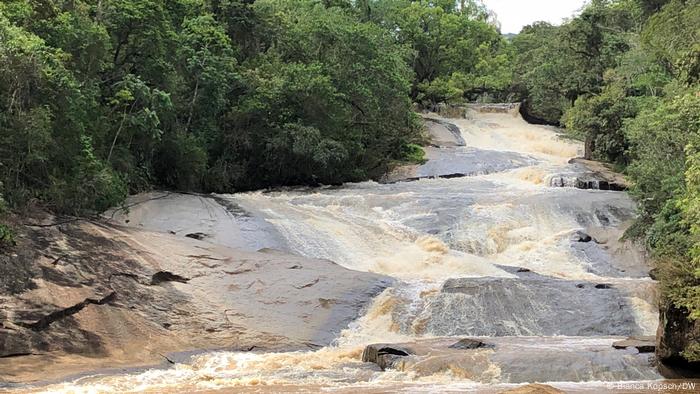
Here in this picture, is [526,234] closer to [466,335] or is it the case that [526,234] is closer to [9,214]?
[466,335]

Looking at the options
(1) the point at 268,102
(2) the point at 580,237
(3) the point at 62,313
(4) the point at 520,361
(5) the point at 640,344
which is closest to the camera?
(4) the point at 520,361

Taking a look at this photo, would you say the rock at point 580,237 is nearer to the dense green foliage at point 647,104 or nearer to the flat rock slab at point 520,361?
the dense green foliage at point 647,104

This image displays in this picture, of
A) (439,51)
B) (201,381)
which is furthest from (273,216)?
(439,51)

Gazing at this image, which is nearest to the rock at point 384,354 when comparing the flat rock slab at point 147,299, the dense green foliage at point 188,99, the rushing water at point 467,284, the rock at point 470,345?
the rushing water at point 467,284

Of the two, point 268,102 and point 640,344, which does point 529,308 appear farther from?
point 268,102

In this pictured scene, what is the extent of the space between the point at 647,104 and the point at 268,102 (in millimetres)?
14510

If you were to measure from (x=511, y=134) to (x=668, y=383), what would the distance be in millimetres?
37016

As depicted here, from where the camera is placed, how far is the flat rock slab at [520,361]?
10953mm

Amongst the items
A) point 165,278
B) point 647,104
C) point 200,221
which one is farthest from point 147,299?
point 647,104

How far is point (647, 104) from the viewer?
24.7m

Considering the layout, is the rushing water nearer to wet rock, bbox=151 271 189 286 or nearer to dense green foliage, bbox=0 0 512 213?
dense green foliage, bbox=0 0 512 213

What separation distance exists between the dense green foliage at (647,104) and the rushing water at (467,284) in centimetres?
148

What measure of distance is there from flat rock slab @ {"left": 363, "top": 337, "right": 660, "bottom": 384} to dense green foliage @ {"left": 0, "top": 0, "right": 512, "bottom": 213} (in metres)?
9.19

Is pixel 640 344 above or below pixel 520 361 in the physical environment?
above
